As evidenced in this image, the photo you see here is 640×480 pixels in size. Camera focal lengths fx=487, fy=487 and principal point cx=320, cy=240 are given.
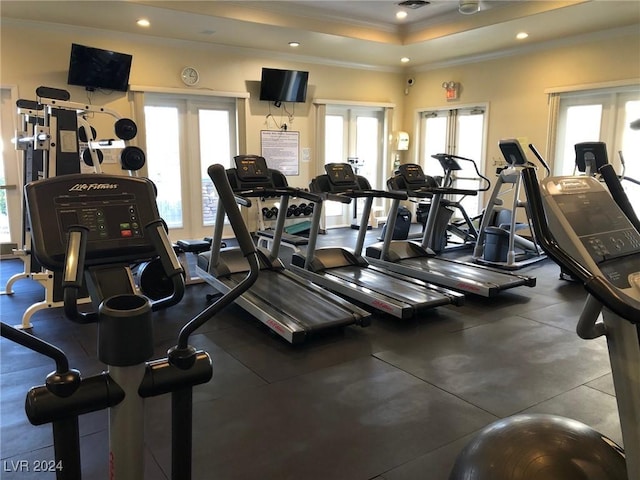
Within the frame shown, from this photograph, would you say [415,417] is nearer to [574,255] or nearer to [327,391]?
[327,391]

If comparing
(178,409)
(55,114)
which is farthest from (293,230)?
(178,409)

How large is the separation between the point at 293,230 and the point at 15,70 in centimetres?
452

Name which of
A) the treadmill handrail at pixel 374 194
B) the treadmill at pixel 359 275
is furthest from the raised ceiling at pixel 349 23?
the treadmill handrail at pixel 374 194

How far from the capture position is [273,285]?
4.66m

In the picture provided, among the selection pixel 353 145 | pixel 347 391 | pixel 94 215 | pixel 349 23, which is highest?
pixel 349 23

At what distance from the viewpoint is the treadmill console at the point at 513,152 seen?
240 inches

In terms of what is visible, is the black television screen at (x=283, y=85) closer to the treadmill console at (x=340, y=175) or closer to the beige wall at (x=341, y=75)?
the beige wall at (x=341, y=75)

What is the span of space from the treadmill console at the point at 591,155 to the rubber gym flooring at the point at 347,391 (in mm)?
1856

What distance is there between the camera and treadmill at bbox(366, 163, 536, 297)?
503 centimetres

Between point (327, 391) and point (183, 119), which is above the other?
point (183, 119)

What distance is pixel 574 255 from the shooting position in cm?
135

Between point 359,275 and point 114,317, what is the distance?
4100 mm

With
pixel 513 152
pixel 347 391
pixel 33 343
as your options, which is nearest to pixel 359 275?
pixel 347 391

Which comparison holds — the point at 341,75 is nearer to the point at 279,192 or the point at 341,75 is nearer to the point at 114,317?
the point at 279,192
